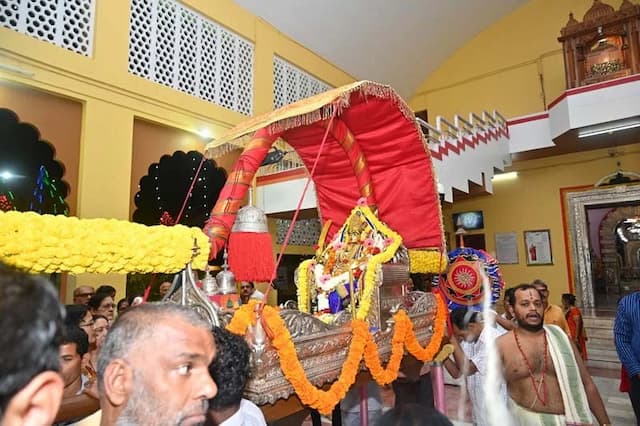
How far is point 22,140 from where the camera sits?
199 inches

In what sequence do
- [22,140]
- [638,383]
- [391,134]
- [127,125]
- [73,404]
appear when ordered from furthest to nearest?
[127,125] → [22,140] → [391,134] → [638,383] → [73,404]

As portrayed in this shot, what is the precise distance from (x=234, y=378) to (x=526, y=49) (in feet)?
37.0

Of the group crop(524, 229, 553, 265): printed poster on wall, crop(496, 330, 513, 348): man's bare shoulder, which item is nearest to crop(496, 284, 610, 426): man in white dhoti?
crop(496, 330, 513, 348): man's bare shoulder

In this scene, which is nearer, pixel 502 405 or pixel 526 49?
pixel 502 405

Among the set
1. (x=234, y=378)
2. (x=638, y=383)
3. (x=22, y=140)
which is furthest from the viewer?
(x=22, y=140)

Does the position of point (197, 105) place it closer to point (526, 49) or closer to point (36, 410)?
point (36, 410)

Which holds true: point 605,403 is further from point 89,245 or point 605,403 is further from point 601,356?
point 89,245

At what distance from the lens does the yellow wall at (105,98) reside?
476 cm

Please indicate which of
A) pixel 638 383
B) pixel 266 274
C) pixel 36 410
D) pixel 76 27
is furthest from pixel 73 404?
pixel 76 27

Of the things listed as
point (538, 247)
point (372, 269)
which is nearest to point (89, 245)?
point (372, 269)

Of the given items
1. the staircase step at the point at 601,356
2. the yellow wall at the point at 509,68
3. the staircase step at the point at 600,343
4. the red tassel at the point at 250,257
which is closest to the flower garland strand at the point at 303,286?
the red tassel at the point at 250,257

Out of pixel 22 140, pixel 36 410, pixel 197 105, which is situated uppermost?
pixel 197 105

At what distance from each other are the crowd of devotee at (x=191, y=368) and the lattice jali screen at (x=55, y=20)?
10.4 ft

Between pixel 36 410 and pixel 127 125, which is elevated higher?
pixel 127 125
